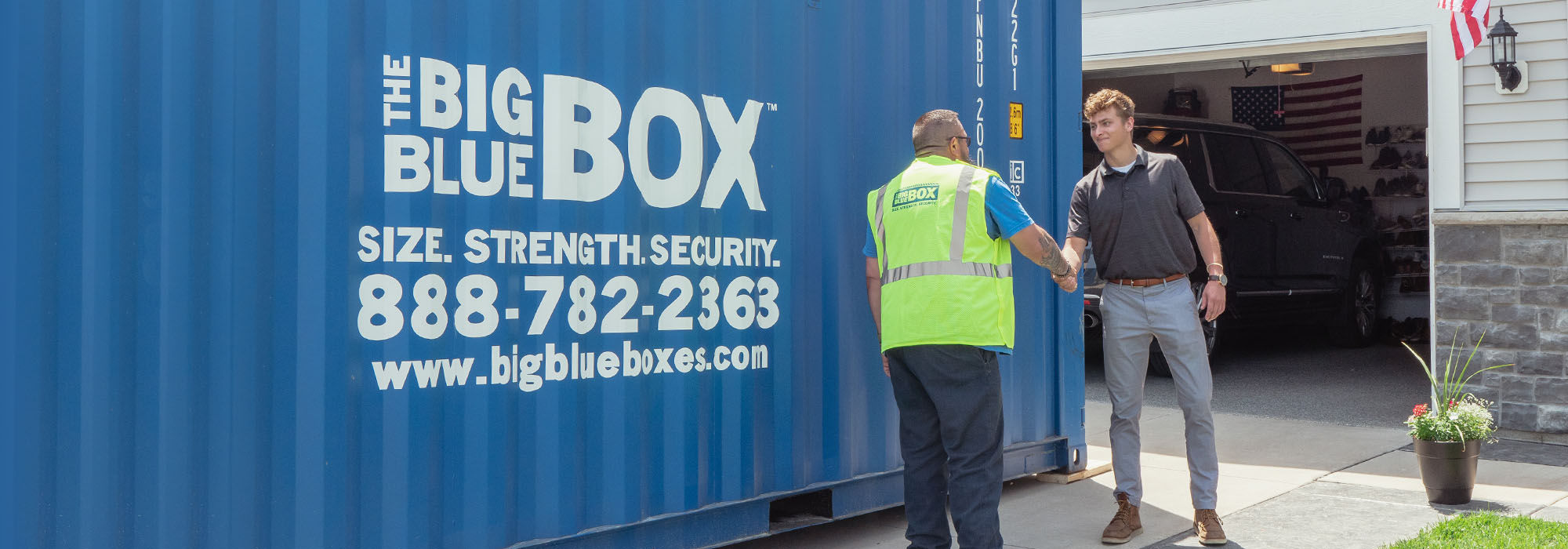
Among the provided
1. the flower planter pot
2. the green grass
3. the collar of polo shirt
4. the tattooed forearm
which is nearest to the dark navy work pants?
the tattooed forearm

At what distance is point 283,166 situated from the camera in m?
3.26

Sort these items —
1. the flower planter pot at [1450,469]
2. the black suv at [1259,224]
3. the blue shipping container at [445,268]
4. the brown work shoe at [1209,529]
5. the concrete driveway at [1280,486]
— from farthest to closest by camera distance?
the black suv at [1259,224] → the flower planter pot at [1450,469] → the concrete driveway at [1280,486] → the brown work shoe at [1209,529] → the blue shipping container at [445,268]

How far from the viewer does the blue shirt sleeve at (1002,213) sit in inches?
157

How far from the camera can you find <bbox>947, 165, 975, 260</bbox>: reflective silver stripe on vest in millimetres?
3973

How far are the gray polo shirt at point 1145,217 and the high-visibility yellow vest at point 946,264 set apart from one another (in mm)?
906

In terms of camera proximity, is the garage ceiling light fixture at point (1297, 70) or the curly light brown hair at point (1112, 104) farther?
the garage ceiling light fixture at point (1297, 70)

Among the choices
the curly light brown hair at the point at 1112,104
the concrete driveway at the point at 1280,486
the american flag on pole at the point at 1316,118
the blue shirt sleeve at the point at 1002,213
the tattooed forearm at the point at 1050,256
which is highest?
the american flag on pole at the point at 1316,118

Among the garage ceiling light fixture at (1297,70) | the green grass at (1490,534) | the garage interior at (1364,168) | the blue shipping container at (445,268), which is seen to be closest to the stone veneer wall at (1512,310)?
the green grass at (1490,534)

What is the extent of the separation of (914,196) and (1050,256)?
0.48 metres

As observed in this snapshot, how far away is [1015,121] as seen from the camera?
18.9ft

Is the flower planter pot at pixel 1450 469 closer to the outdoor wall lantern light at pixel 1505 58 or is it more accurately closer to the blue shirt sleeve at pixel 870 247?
the outdoor wall lantern light at pixel 1505 58

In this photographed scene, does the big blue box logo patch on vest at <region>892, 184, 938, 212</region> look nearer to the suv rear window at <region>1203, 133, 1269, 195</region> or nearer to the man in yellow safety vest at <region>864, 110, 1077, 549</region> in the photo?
the man in yellow safety vest at <region>864, 110, 1077, 549</region>

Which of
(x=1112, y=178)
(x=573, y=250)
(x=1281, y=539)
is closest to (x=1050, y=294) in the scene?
(x=1112, y=178)

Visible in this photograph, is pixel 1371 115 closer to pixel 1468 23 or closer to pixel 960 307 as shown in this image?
pixel 1468 23
